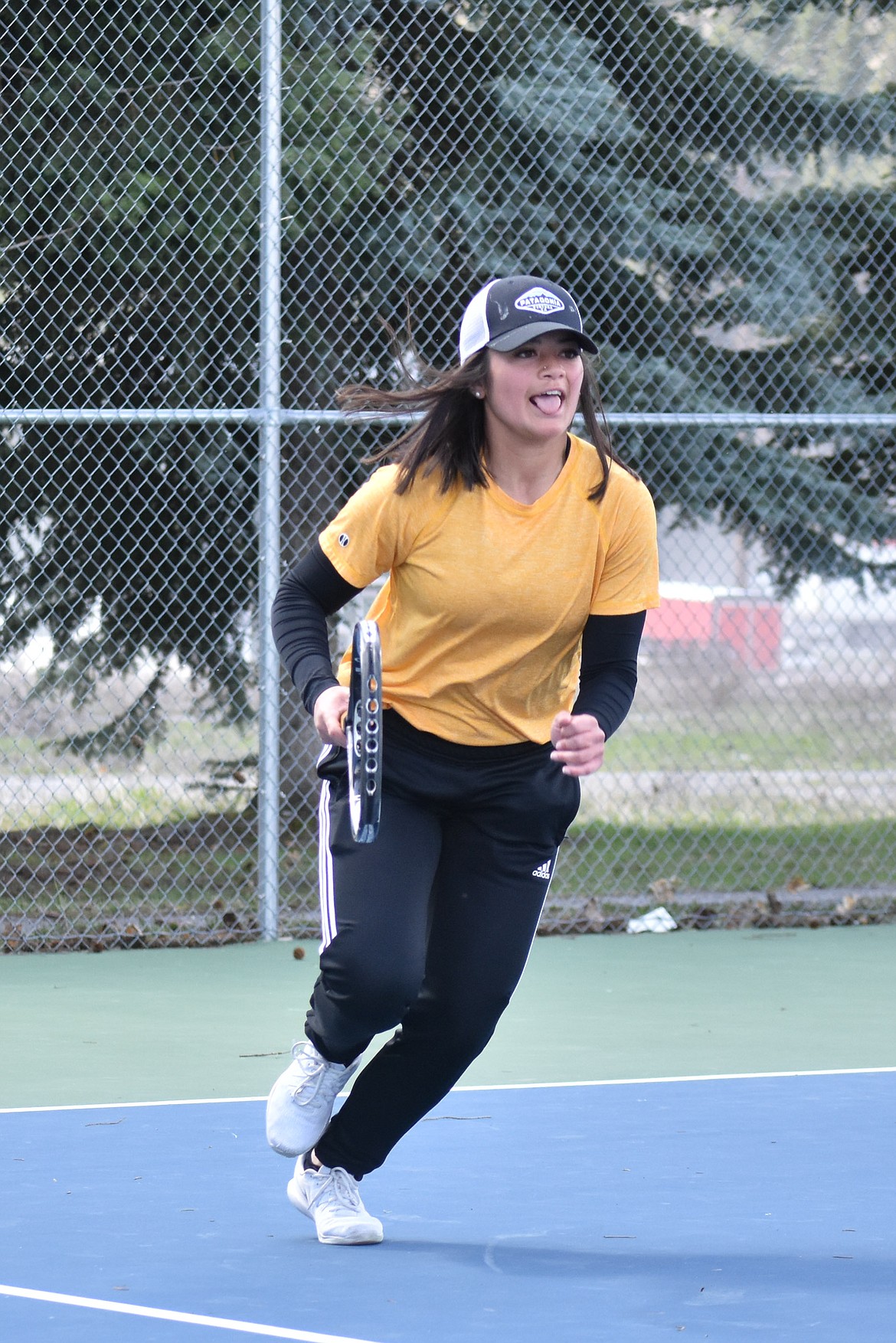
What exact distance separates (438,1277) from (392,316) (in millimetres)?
6868

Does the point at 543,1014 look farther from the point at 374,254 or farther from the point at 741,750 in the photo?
the point at 741,750

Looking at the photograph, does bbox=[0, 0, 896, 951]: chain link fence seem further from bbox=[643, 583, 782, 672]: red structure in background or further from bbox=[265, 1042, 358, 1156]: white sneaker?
bbox=[643, 583, 782, 672]: red structure in background

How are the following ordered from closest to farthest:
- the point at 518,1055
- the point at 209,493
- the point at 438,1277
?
1. the point at 438,1277
2. the point at 518,1055
3. the point at 209,493

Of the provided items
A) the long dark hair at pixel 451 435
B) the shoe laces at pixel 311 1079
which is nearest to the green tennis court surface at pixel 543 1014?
the shoe laces at pixel 311 1079

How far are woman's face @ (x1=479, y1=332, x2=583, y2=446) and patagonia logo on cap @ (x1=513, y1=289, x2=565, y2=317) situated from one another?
0.17 ft

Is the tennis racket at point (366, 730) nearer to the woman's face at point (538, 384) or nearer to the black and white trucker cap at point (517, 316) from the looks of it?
the woman's face at point (538, 384)

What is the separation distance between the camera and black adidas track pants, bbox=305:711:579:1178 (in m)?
3.97

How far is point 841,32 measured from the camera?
11.2 m

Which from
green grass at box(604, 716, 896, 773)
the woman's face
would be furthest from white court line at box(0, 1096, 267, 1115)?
green grass at box(604, 716, 896, 773)

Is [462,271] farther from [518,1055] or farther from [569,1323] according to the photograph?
[569,1323]

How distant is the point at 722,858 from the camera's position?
10.5 meters

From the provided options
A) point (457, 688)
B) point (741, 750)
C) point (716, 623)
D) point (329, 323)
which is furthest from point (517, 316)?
point (741, 750)

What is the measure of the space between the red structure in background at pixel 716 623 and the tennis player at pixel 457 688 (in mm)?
15216

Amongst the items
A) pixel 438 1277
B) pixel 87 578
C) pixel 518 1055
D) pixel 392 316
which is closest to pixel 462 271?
pixel 392 316
